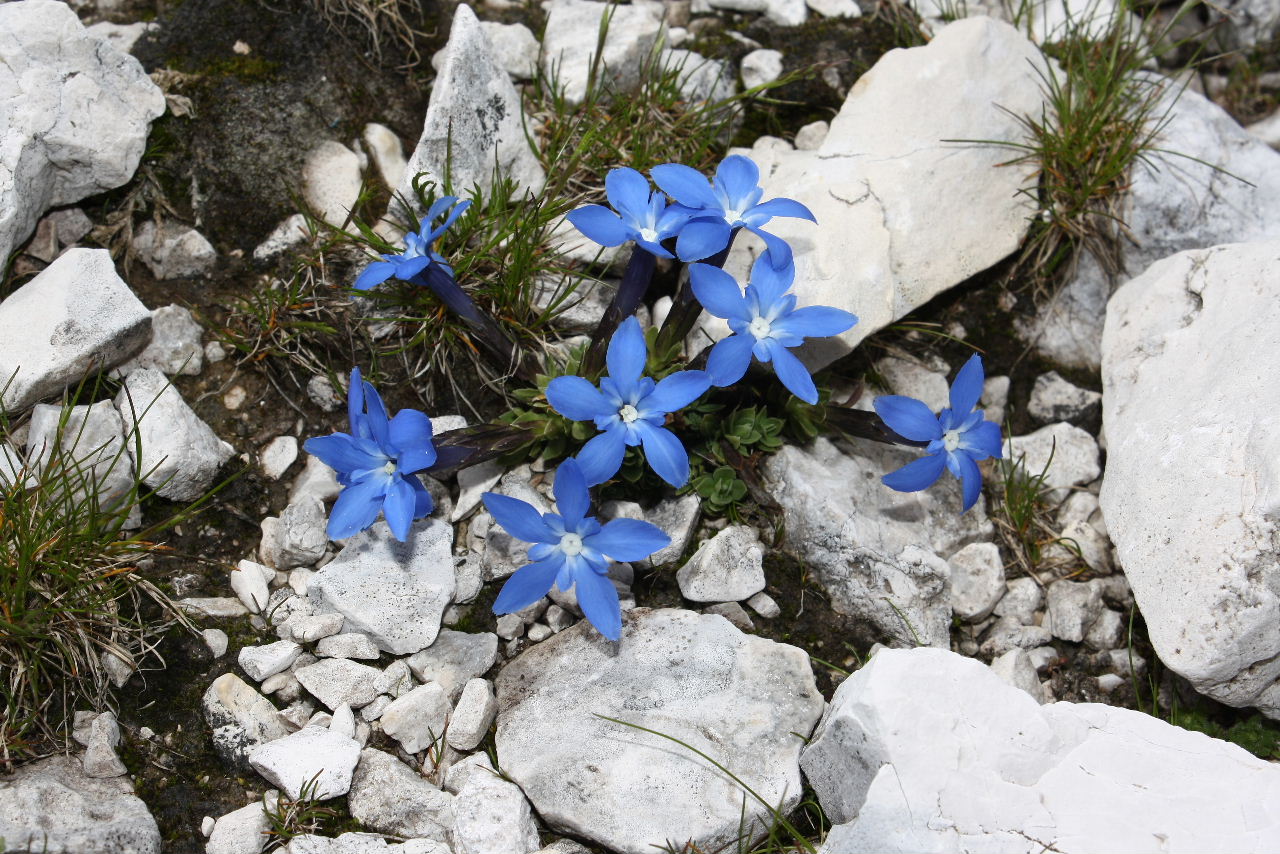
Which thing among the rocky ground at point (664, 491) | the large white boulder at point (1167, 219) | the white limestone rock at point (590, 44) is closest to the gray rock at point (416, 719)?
the rocky ground at point (664, 491)

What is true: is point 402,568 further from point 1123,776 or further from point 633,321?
point 1123,776

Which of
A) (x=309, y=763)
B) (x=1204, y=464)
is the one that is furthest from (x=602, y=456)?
(x=1204, y=464)

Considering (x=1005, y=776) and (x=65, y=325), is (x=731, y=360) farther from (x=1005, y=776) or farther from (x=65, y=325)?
(x=65, y=325)

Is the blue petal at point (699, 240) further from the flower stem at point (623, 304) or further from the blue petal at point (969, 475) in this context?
the blue petal at point (969, 475)

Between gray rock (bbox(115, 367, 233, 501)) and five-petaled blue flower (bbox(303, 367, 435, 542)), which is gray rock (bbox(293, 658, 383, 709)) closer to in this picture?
five-petaled blue flower (bbox(303, 367, 435, 542))

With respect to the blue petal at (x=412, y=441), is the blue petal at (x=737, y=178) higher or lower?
higher

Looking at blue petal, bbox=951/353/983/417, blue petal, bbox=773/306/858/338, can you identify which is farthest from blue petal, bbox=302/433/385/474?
blue petal, bbox=951/353/983/417
